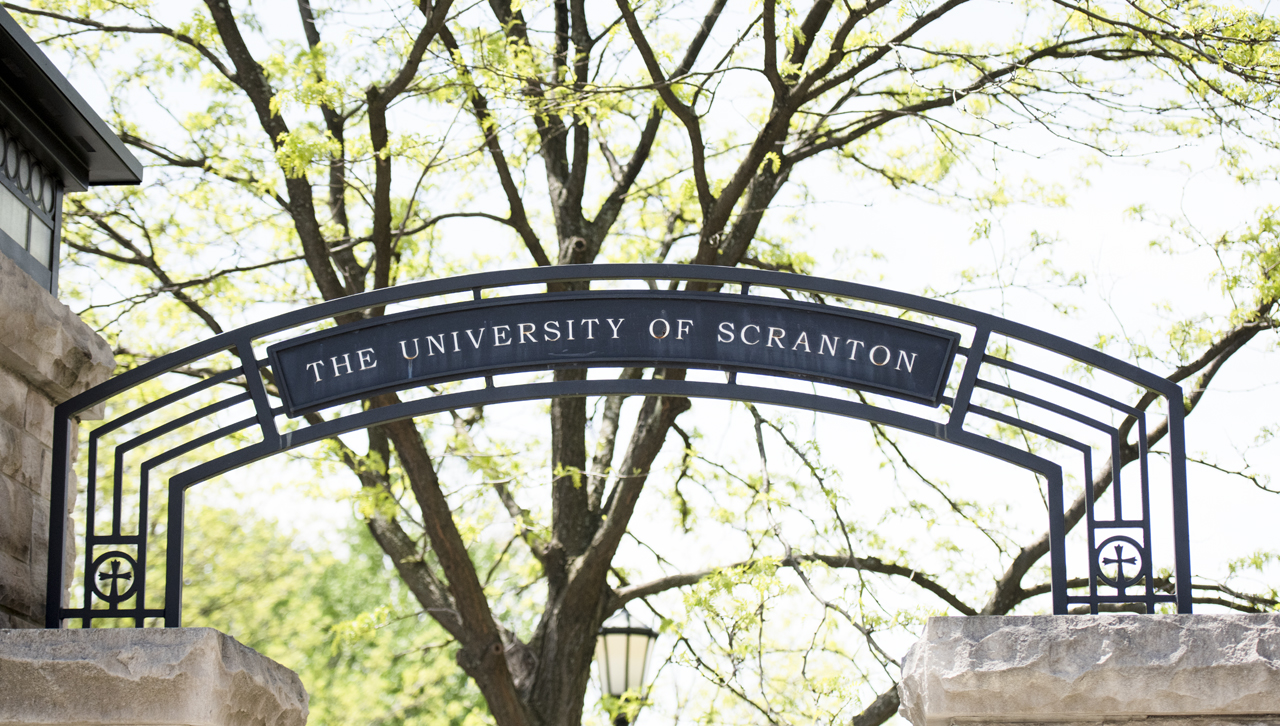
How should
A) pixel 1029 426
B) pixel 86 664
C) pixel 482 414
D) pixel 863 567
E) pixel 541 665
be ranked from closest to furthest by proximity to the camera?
1. pixel 86 664
2. pixel 1029 426
3. pixel 541 665
4. pixel 863 567
5. pixel 482 414

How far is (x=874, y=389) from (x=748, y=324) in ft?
1.62

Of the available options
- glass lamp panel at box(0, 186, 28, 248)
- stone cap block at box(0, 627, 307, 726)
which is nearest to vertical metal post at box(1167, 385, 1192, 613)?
stone cap block at box(0, 627, 307, 726)

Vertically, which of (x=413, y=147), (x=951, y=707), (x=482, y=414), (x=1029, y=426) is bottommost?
(x=951, y=707)

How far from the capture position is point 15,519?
3957 millimetres

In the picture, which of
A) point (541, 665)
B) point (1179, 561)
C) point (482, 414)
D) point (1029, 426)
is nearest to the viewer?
point (1179, 561)

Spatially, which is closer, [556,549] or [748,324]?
[748,324]

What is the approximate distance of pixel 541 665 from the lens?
345 inches

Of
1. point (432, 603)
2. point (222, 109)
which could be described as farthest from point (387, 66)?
point (432, 603)

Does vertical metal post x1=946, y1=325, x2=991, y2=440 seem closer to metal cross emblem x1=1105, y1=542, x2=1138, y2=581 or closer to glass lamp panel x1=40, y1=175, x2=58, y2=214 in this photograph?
metal cross emblem x1=1105, y1=542, x2=1138, y2=581

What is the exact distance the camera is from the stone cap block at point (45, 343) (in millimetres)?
3801

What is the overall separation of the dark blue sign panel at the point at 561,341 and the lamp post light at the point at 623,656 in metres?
3.88

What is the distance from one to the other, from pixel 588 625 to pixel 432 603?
1190 mm

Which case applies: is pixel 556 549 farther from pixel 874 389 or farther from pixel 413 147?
pixel 874 389

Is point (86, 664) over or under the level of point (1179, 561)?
under
